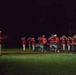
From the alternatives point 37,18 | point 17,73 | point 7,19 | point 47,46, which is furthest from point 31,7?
point 17,73

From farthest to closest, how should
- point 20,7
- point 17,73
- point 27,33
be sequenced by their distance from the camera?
point 20,7 → point 27,33 → point 17,73

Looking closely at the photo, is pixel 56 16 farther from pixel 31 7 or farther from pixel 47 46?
pixel 47 46

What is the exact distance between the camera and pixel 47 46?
137 feet

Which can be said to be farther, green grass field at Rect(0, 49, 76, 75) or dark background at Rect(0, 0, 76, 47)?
dark background at Rect(0, 0, 76, 47)

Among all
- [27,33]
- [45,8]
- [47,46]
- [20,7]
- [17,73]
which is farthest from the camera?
[45,8]

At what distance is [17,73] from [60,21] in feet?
217

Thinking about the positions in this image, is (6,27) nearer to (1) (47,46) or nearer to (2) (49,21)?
(2) (49,21)

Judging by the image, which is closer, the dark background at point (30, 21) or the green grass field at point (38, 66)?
the green grass field at point (38, 66)

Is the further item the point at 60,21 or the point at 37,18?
the point at 60,21

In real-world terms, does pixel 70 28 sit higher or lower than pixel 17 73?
higher

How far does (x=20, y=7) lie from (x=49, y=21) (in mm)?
8144

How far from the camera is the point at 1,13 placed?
73438 mm

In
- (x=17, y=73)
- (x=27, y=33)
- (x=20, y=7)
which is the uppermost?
(x=20, y=7)

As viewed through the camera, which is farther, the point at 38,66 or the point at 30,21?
the point at 30,21
